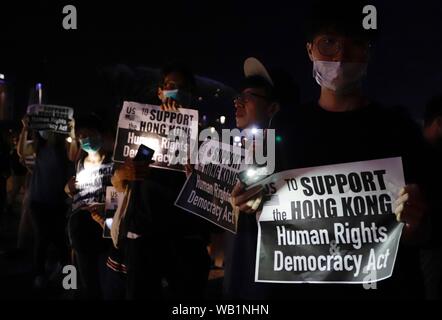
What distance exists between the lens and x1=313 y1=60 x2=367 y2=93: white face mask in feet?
8.91

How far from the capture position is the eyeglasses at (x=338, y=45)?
2.67m

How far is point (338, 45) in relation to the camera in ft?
8.81

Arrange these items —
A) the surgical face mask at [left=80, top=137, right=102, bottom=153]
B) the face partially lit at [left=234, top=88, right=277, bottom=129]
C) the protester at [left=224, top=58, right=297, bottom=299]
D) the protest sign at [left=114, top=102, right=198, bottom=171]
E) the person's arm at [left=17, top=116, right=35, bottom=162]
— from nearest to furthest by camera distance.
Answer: the protester at [left=224, top=58, right=297, bottom=299] < the face partially lit at [left=234, top=88, right=277, bottom=129] < the protest sign at [left=114, top=102, right=198, bottom=171] < the surgical face mask at [left=80, top=137, right=102, bottom=153] < the person's arm at [left=17, top=116, right=35, bottom=162]

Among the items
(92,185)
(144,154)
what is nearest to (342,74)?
(144,154)

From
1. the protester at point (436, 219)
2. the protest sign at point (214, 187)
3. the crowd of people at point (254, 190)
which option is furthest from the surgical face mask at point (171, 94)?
the protester at point (436, 219)

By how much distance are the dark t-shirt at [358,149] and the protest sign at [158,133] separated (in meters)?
1.66

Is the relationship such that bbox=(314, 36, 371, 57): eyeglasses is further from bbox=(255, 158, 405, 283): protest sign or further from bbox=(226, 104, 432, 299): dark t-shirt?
bbox=(255, 158, 405, 283): protest sign

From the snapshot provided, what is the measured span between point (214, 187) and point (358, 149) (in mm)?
1629

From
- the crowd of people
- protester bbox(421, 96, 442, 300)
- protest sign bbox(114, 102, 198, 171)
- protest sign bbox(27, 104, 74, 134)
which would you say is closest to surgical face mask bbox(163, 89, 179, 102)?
the crowd of people

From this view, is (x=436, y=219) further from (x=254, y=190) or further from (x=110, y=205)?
(x=110, y=205)

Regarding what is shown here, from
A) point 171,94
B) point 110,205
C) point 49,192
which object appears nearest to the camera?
point 171,94

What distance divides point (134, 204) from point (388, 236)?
84.8 inches

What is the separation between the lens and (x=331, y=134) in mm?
2619
